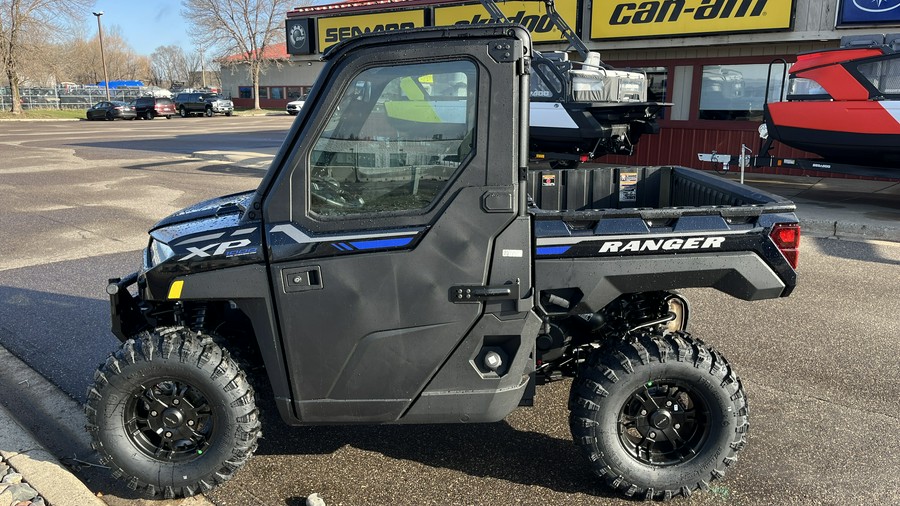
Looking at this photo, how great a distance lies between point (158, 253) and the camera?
10.1 feet

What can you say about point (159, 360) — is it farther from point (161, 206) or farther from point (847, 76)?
point (847, 76)

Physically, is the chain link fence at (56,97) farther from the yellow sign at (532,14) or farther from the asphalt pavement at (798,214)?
the yellow sign at (532,14)

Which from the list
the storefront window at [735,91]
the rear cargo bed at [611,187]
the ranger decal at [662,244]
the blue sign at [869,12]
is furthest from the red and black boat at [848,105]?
the ranger decal at [662,244]

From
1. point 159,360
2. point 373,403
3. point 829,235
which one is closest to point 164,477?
point 159,360

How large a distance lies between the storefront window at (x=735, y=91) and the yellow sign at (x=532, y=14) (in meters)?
3.17

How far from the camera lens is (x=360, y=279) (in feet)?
9.28

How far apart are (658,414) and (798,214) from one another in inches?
301

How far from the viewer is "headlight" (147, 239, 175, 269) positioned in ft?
9.81

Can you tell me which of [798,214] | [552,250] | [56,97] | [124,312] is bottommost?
[798,214]

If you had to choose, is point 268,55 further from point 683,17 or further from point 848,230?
point 848,230

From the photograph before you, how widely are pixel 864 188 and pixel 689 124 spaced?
3.64 m

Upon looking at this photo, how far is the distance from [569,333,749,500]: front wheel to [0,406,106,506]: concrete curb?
2255 millimetres

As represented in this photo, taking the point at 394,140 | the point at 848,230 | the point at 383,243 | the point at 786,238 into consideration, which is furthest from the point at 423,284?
the point at 848,230

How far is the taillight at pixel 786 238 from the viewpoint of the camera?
2.95 metres
